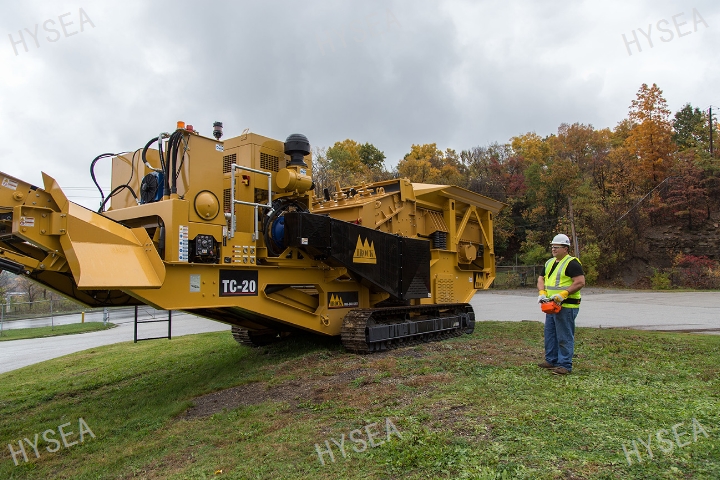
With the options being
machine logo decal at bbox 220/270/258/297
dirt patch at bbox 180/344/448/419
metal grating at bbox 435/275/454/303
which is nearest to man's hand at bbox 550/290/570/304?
dirt patch at bbox 180/344/448/419

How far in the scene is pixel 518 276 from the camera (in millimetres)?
38500

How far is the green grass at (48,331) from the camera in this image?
20.3m

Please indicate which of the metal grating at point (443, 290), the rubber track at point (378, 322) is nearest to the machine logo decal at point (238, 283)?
the rubber track at point (378, 322)

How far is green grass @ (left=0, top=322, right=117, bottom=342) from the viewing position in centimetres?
2028

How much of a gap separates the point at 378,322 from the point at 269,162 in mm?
3139

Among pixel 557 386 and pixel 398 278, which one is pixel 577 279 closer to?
pixel 557 386

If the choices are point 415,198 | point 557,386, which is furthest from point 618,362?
point 415,198

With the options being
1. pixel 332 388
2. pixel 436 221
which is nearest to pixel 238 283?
pixel 332 388

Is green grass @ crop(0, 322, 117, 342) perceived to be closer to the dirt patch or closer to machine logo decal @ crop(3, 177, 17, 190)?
the dirt patch

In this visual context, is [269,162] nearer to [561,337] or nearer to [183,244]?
[183,244]

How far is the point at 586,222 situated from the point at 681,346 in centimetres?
3362

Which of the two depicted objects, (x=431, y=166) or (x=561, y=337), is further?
(x=431, y=166)

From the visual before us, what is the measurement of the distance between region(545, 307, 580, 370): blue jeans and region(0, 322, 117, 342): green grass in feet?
66.4

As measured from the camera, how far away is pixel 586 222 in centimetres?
3916
